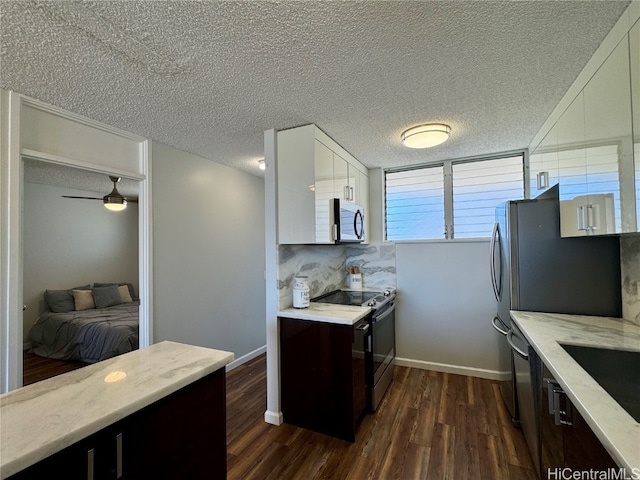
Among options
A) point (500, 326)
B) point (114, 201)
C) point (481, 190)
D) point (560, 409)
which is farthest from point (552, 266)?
point (114, 201)

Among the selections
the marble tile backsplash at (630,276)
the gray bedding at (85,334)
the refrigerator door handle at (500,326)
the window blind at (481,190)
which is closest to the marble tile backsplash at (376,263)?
the window blind at (481,190)

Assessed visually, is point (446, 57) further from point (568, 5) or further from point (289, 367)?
point (289, 367)

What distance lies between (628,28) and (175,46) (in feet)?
6.72

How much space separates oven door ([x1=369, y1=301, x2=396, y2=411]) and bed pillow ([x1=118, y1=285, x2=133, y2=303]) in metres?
4.27

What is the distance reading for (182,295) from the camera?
286cm

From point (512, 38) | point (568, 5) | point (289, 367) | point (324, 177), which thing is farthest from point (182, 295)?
point (568, 5)

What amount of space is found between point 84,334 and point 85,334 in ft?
0.07

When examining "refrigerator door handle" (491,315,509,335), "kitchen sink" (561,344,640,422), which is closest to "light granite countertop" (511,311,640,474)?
"kitchen sink" (561,344,640,422)

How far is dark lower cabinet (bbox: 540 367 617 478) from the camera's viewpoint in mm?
952

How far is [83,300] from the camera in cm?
414

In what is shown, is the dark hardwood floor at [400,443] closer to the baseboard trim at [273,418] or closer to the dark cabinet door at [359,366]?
the baseboard trim at [273,418]

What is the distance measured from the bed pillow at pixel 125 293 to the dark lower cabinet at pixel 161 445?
4397 mm

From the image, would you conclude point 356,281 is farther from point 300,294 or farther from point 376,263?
point 300,294

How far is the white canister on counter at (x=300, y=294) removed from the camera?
2.43 m
